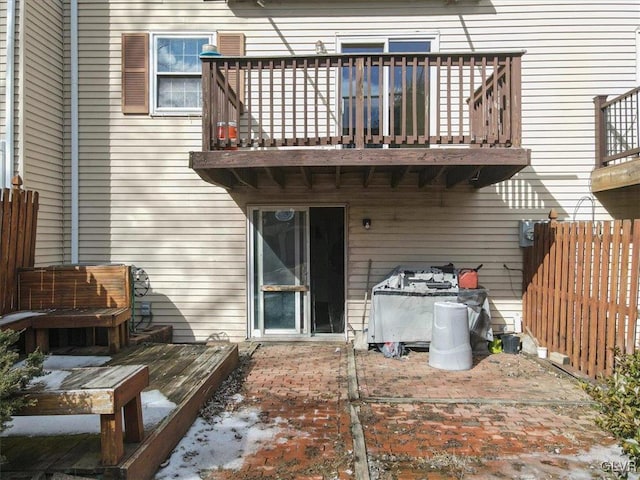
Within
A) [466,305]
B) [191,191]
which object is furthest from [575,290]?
[191,191]

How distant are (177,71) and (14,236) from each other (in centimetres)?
342

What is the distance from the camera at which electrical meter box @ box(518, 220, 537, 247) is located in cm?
621

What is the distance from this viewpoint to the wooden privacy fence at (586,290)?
4332 millimetres

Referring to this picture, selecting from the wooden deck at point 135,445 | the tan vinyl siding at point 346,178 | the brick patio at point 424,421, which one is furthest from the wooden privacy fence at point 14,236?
the brick patio at point 424,421

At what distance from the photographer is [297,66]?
5148 millimetres

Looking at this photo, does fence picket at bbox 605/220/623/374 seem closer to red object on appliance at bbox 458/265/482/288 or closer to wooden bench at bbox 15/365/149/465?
red object on appliance at bbox 458/265/482/288

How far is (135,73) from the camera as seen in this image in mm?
6547

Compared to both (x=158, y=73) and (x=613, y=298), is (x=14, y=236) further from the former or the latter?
(x=613, y=298)

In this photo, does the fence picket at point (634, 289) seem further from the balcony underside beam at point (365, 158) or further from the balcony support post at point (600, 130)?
the balcony support post at point (600, 130)

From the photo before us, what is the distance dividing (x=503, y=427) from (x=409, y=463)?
113cm

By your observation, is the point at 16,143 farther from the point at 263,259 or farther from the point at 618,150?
the point at 618,150

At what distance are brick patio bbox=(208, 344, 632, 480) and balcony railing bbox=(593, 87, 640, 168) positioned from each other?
11.3 feet

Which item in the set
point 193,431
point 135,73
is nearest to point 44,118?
point 135,73

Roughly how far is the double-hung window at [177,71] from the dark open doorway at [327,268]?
8.77ft
